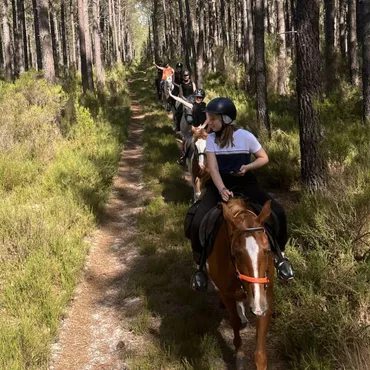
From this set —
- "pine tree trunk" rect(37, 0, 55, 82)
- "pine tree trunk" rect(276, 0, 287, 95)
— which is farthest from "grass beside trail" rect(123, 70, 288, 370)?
"pine tree trunk" rect(276, 0, 287, 95)

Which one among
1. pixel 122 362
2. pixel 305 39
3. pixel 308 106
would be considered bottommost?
pixel 122 362

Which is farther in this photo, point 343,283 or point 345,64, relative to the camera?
point 345,64

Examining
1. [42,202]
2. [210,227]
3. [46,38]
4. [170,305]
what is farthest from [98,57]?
[210,227]

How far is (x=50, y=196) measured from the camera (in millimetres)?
7684

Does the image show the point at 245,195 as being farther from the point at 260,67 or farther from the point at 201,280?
the point at 260,67

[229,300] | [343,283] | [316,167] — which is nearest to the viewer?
[229,300]

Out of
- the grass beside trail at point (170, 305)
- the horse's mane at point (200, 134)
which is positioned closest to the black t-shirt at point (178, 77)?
the grass beside trail at point (170, 305)

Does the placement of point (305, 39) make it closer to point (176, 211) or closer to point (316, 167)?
point (316, 167)

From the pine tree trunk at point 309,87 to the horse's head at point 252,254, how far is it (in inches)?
151

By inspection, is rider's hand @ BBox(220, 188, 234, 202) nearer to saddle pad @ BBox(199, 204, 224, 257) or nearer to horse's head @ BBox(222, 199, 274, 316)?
saddle pad @ BBox(199, 204, 224, 257)

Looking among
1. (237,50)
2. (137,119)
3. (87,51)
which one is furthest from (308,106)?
(237,50)

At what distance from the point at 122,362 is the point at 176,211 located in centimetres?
382

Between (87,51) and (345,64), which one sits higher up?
(87,51)

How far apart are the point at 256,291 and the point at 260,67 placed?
32.3ft
